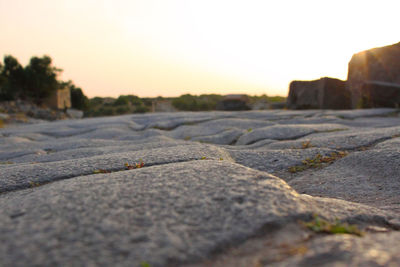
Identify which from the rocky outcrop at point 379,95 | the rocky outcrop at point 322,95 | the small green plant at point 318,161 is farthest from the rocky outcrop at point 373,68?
the small green plant at point 318,161

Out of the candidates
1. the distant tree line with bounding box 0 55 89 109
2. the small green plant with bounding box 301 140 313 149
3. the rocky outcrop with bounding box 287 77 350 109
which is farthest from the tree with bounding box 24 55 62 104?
the small green plant with bounding box 301 140 313 149

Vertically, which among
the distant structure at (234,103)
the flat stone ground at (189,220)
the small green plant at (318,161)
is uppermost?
the distant structure at (234,103)

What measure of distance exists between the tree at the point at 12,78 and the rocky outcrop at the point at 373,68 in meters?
13.2

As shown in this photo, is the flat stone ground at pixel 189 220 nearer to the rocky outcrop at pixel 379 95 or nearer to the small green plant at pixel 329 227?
the small green plant at pixel 329 227

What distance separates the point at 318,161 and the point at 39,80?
568 inches

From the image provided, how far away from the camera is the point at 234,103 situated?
1268cm

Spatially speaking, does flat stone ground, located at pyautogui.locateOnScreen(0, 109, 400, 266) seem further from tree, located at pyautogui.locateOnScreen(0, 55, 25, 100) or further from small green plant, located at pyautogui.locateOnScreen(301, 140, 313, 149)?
tree, located at pyautogui.locateOnScreen(0, 55, 25, 100)

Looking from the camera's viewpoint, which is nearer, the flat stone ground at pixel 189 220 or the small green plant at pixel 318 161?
the flat stone ground at pixel 189 220

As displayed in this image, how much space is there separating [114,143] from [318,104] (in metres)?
6.61

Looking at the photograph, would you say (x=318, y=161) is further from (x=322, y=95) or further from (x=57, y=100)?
(x=57, y=100)

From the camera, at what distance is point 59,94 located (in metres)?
14.1

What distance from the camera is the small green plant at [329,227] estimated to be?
76 cm

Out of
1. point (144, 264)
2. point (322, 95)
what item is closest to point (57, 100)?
point (322, 95)

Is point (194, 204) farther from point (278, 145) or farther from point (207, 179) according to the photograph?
point (278, 145)
